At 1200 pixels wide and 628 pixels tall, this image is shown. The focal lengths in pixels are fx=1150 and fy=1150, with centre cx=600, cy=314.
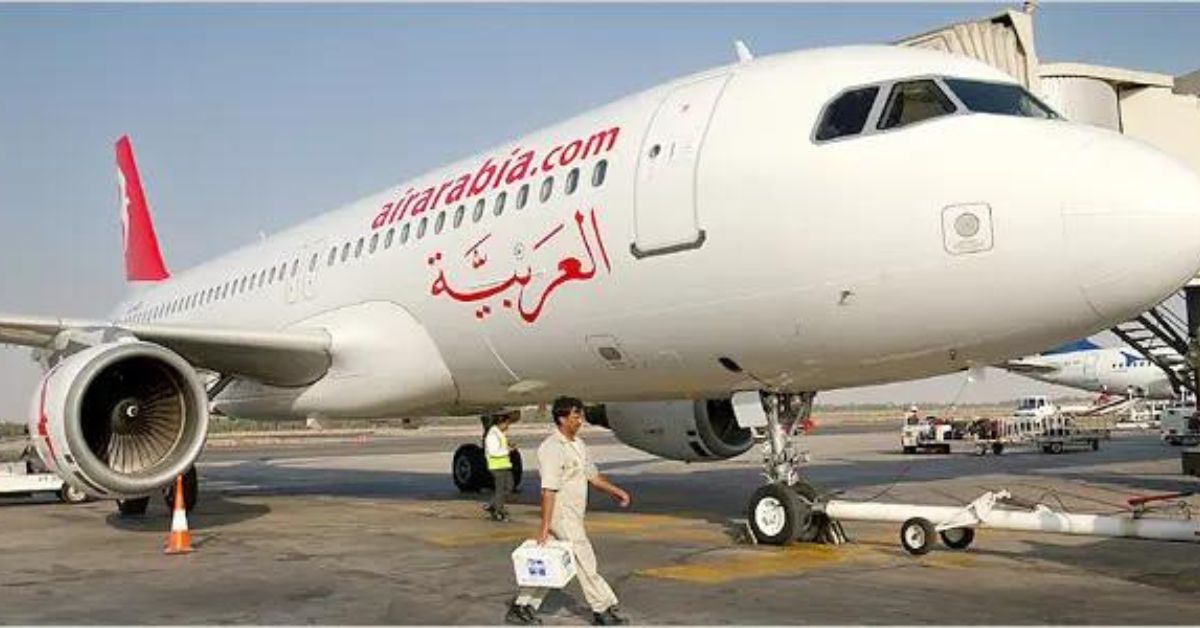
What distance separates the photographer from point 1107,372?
56156 mm

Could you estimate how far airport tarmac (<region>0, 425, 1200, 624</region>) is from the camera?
23.7 ft

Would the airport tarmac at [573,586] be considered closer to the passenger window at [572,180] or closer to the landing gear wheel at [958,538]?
the landing gear wheel at [958,538]

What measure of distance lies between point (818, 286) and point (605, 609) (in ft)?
10.7

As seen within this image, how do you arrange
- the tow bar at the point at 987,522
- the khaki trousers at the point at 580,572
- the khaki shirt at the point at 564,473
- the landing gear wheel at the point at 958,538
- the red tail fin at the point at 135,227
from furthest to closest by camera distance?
the red tail fin at the point at 135,227
the landing gear wheel at the point at 958,538
the tow bar at the point at 987,522
the khaki shirt at the point at 564,473
the khaki trousers at the point at 580,572

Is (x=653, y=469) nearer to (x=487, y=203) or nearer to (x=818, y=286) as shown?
(x=487, y=203)

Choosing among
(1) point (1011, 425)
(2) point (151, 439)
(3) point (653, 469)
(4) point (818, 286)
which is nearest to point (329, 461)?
(3) point (653, 469)

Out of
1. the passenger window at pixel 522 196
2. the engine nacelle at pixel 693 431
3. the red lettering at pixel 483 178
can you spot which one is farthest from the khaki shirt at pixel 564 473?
the engine nacelle at pixel 693 431

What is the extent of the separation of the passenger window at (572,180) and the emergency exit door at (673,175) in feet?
2.91

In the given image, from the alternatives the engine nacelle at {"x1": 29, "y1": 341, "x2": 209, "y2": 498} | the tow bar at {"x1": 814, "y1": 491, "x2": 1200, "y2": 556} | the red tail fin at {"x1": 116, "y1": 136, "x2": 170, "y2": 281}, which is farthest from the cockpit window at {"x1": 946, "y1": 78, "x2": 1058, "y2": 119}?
the red tail fin at {"x1": 116, "y1": 136, "x2": 170, "y2": 281}

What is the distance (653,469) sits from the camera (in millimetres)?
24781

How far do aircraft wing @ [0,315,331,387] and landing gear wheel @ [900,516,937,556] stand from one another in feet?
24.0

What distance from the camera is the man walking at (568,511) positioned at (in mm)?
6758

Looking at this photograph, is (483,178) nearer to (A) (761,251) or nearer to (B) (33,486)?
(A) (761,251)

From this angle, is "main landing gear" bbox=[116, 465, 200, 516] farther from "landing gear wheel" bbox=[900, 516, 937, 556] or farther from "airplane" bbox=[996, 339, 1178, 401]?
"airplane" bbox=[996, 339, 1178, 401]
